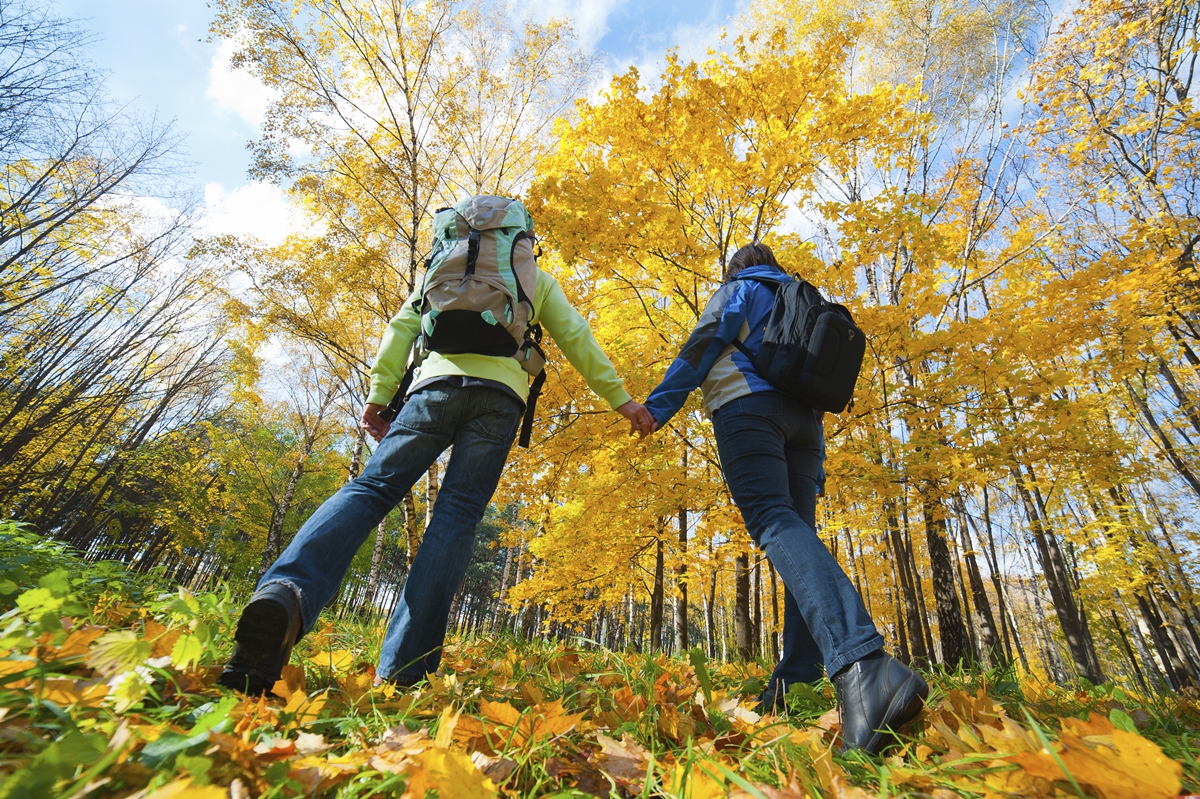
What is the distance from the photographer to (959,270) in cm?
753

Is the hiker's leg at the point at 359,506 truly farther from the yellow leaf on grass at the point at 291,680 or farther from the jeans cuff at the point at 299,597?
the yellow leaf on grass at the point at 291,680

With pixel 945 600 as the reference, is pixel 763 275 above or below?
above

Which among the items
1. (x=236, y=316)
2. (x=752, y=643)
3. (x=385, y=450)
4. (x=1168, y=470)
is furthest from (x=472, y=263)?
(x=1168, y=470)

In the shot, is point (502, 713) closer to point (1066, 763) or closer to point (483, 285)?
point (1066, 763)

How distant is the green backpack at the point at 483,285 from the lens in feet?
5.71

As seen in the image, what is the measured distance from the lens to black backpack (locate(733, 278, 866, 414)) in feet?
5.82

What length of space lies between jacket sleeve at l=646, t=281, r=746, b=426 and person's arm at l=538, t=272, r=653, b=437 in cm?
13

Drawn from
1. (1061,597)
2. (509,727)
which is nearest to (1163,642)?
(1061,597)

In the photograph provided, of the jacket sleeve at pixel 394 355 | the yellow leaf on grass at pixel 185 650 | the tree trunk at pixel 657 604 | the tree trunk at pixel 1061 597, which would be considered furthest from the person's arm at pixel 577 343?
the tree trunk at pixel 1061 597

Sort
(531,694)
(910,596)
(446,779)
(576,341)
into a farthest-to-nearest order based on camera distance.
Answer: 1. (910,596)
2. (576,341)
3. (531,694)
4. (446,779)

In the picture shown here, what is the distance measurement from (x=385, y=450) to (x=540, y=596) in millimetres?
6796

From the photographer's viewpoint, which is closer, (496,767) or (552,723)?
(496,767)

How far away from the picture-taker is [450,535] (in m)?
1.63

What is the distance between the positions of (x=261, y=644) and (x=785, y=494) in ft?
5.12
